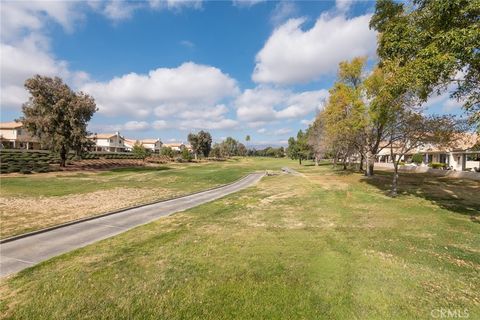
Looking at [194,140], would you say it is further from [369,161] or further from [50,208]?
[50,208]

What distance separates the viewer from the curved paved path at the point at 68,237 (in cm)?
845

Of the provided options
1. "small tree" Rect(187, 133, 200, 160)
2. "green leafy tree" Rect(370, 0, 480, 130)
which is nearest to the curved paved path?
"green leafy tree" Rect(370, 0, 480, 130)

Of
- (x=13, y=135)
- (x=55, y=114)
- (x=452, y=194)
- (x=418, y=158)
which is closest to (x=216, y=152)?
(x=13, y=135)

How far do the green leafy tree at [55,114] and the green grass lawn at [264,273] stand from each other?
124ft

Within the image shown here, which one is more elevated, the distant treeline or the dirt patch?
the distant treeline

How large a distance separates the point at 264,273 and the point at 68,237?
850 centimetres

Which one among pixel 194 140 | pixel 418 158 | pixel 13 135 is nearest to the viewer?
pixel 418 158

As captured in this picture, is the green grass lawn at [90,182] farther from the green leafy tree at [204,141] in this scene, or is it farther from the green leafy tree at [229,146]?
the green leafy tree at [229,146]

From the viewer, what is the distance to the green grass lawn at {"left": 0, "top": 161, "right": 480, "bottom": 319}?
18.9 feet

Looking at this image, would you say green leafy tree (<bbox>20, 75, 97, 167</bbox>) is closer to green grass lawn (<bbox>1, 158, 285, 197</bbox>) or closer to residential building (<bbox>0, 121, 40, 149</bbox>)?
green grass lawn (<bbox>1, 158, 285, 197</bbox>)

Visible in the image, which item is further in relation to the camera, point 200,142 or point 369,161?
point 200,142

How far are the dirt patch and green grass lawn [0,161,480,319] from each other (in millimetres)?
4809

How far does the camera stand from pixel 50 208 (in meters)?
15.9

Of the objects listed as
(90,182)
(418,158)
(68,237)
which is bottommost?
(68,237)
